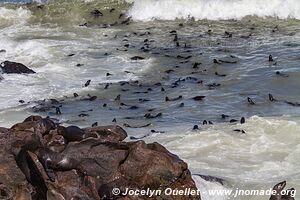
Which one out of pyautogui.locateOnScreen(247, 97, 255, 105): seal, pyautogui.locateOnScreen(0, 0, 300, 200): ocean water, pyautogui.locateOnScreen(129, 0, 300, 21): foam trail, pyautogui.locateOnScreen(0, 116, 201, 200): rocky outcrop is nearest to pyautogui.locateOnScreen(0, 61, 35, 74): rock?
pyautogui.locateOnScreen(0, 0, 300, 200): ocean water

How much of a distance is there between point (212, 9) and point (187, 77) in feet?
43.9

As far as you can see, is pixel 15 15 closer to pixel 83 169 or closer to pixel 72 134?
pixel 72 134

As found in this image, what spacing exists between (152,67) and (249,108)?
5.53m

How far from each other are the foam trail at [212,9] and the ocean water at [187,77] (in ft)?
0.17

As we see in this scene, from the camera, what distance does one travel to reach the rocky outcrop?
6203 millimetres

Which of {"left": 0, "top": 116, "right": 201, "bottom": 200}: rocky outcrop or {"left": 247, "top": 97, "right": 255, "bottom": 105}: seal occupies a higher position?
{"left": 0, "top": 116, "right": 201, "bottom": 200}: rocky outcrop

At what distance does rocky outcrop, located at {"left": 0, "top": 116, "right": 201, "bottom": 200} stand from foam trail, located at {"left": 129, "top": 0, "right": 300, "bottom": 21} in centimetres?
1972

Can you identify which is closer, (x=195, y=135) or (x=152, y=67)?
(x=195, y=135)

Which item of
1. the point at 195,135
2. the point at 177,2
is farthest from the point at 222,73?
the point at 177,2

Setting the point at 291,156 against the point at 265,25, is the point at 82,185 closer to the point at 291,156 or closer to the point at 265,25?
the point at 291,156

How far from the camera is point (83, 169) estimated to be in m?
6.55

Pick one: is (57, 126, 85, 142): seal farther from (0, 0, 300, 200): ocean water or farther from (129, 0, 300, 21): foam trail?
(129, 0, 300, 21): foam trail

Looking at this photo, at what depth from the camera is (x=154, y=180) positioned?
648 centimetres

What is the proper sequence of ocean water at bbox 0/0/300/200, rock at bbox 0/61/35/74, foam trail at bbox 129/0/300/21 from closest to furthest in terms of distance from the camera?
ocean water at bbox 0/0/300/200
rock at bbox 0/61/35/74
foam trail at bbox 129/0/300/21
